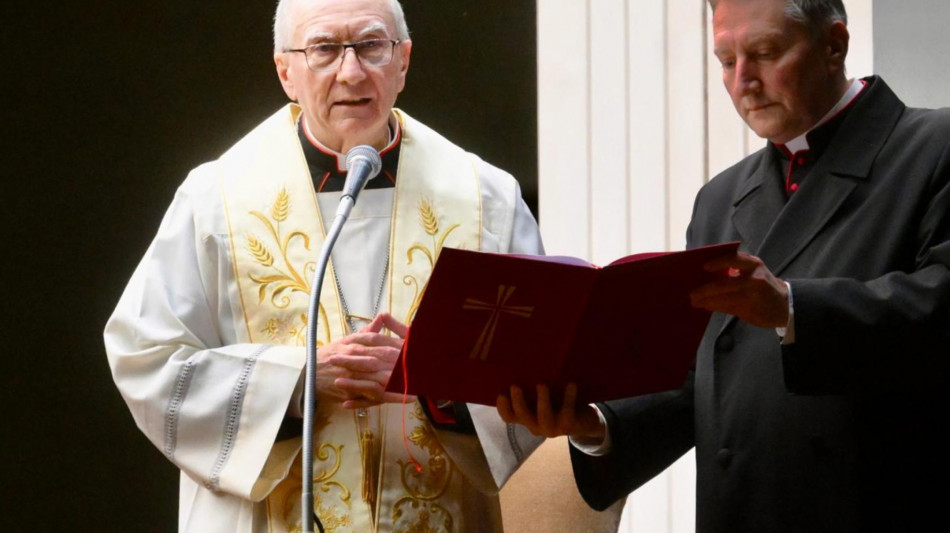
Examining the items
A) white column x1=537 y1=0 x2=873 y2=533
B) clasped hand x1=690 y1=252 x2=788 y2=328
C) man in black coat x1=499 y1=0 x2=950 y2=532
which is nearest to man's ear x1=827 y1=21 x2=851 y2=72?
man in black coat x1=499 y1=0 x2=950 y2=532

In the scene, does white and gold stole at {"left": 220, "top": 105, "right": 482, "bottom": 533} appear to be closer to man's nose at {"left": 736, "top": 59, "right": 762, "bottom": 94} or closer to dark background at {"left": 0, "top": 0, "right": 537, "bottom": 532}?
man's nose at {"left": 736, "top": 59, "right": 762, "bottom": 94}

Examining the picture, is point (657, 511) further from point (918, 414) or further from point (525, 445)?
point (918, 414)

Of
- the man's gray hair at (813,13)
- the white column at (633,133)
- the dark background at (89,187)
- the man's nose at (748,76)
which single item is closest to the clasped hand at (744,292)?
the man's nose at (748,76)

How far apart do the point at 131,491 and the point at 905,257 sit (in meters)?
3.51

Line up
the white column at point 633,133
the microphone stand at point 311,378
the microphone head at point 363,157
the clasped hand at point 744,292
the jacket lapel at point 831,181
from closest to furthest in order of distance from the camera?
the microphone stand at point 311,378, the clasped hand at point 744,292, the microphone head at point 363,157, the jacket lapel at point 831,181, the white column at point 633,133

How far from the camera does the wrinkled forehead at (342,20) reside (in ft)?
12.6

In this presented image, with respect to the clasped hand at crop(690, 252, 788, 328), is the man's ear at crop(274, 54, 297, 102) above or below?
above

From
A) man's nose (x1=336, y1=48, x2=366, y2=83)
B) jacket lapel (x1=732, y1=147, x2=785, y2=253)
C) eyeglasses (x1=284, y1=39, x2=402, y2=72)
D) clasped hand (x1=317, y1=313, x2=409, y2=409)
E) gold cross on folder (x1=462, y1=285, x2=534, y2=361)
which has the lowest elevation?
clasped hand (x1=317, y1=313, x2=409, y2=409)

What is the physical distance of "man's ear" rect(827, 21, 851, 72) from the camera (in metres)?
3.47

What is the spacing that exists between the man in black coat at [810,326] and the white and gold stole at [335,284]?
0.39m

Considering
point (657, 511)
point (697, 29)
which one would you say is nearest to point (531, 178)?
point (697, 29)

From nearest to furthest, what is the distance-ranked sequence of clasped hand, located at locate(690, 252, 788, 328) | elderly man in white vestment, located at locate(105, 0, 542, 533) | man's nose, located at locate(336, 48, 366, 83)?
clasped hand, located at locate(690, 252, 788, 328) → elderly man in white vestment, located at locate(105, 0, 542, 533) → man's nose, located at locate(336, 48, 366, 83)

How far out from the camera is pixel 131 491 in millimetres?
5922

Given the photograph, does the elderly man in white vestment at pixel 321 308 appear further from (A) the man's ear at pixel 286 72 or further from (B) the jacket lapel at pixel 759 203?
(B) the jacket lapel at pixel 759 203
